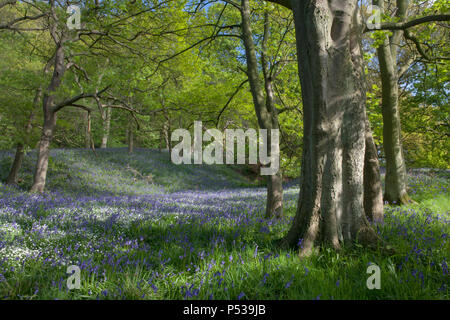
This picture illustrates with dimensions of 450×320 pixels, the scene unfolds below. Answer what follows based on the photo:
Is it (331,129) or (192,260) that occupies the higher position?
(331,129)

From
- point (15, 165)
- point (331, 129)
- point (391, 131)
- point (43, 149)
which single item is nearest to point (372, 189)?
point (331, 129)

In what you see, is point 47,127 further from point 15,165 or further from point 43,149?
point 15,165

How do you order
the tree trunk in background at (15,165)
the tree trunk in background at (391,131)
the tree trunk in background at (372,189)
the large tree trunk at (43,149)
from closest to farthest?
the tree trunk in background at (372,189)
the tree trunk in background at (391,131)
the large tree trunk at (43,149)
the tree trunk in background at (15,165)

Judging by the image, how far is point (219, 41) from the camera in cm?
834

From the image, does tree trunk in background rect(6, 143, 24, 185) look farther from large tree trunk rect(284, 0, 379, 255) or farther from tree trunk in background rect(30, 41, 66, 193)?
large tree trunk rect(284, 0, 379, 255)

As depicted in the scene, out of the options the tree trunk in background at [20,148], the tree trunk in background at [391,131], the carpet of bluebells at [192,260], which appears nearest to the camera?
the carpet of bluebells at [192,260]

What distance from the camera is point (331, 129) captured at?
323 cm

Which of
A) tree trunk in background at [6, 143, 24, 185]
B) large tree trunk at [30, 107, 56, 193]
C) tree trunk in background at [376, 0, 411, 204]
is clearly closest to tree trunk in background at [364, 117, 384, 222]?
tree trunk in background at [376, 0, 411, 204]

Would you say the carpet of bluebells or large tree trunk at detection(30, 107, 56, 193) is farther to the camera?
large tree trunk at detection(30, 107, 56, 193)

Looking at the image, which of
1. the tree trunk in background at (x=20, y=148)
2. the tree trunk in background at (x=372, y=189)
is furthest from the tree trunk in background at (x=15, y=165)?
the tree trunk in background at (x=372, y=189)

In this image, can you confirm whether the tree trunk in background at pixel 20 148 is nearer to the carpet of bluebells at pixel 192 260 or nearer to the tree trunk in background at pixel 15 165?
the tree trunk in background at pixel 15 165

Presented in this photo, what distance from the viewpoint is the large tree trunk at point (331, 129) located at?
3.22 meters

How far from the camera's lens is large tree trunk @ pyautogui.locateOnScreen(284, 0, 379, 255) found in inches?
127
